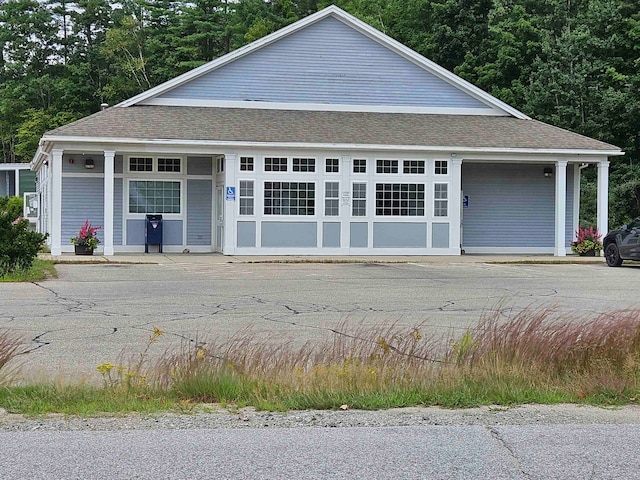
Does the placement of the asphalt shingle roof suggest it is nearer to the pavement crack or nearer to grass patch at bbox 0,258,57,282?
grass patch at bbox 0,258,57,282

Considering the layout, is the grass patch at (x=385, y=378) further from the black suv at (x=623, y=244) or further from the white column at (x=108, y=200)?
the white column at (x=108, y=200)

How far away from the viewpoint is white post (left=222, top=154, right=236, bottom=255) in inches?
1042

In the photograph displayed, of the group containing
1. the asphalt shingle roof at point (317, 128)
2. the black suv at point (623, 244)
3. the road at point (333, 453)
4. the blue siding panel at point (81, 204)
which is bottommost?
the road at point (333, 453)

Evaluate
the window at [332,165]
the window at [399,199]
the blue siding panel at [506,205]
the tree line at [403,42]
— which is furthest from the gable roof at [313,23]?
the tree line at [403,42]

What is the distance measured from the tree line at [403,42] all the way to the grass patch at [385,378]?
33.1m

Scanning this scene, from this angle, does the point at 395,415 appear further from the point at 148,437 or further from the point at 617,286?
the point at 617,286

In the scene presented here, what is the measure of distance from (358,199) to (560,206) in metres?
6.60

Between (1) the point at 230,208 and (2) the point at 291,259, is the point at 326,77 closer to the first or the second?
(1) the point at 230,208

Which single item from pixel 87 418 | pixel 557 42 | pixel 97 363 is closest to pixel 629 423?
pixel 87 418

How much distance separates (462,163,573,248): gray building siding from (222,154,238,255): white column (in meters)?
8.14

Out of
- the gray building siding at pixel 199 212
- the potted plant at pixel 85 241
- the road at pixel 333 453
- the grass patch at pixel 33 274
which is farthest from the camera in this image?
the gray building siding at pixel 199 212

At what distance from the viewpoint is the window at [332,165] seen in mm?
27062

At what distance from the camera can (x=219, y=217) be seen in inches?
1119

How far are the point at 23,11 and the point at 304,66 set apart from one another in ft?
152
